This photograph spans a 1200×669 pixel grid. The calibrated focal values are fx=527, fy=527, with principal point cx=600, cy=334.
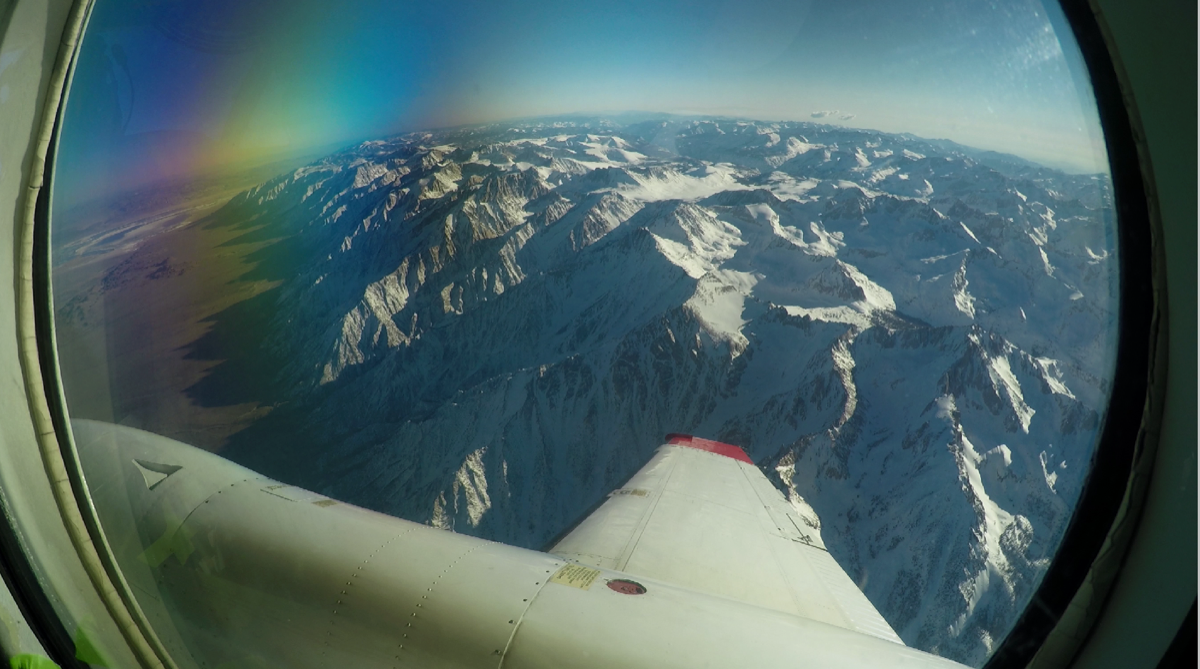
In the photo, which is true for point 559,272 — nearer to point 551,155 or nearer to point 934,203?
point 551,155

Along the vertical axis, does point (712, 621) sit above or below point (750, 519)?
above

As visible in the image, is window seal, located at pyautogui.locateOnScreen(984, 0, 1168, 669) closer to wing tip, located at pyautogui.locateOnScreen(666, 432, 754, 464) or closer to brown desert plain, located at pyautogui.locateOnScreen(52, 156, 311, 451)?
brown desert plain, located at pyautogui.locateOnScreen(52, 156, 311, 451)

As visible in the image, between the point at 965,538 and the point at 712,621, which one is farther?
the point at 965,538

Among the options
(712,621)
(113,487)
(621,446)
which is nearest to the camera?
(113,487)

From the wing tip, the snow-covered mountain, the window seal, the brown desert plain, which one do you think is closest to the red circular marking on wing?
the window seal

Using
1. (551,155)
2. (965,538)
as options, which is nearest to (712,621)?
(965,538)
